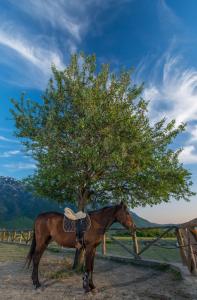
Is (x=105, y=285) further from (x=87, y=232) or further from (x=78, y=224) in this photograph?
(x=78, y=224)

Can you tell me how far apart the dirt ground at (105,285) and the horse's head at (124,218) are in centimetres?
216

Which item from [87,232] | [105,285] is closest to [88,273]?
[105,285]

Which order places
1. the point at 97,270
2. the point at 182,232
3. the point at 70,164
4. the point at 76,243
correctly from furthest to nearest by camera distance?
the point at 70,164 → the point at 97,270 → the point at 182,232 → the point at 76,243

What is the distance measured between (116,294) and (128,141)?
745 centimetres

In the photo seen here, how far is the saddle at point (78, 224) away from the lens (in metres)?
10.6

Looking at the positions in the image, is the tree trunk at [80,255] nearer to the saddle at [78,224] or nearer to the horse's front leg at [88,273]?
the saddle at [78,224]

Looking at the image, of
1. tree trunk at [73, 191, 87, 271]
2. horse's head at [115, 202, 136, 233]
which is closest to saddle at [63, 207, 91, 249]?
horse's head at [115, 202, 136, 233]

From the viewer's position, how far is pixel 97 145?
46.4 feet

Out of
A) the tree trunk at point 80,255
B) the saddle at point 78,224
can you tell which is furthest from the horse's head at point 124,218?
the tree trunk at point 80,255

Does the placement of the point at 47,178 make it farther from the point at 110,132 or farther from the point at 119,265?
the point at 119,265

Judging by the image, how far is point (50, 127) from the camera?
14.6 meters

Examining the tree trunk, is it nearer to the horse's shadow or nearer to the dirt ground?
the dirt ground

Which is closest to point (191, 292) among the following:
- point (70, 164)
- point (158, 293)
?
point (158, 293)

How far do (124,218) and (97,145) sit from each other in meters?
4.89
